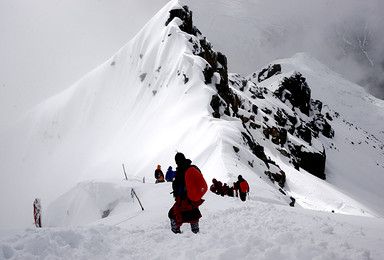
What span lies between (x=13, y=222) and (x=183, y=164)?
60.7 meters

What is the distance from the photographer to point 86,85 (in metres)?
69.9

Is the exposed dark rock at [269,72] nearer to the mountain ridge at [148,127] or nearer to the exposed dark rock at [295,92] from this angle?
the exposed dark rock at [295,92]

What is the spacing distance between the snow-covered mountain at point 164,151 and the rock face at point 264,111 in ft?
1.20

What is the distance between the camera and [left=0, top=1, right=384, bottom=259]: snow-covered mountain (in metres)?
9.73

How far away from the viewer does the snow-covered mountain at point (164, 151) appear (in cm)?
973

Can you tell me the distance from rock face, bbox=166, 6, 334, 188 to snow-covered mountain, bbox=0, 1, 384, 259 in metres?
0.37

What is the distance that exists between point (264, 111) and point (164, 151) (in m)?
51.8

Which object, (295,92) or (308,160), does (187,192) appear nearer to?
(308,160)

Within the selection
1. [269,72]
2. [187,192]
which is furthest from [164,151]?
[269,72]

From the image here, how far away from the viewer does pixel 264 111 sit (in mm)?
74875

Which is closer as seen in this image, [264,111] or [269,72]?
[264,111]

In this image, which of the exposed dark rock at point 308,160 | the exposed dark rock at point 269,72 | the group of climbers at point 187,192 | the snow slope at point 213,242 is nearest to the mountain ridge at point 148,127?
the snow slope at point 213,242

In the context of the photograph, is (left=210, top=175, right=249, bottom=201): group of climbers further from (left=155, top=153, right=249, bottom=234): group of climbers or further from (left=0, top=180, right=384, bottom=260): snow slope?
(left=155, top=153, right=249, bottom=234): group of climbers

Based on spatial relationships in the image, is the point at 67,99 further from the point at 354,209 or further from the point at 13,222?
the point at 354,209
